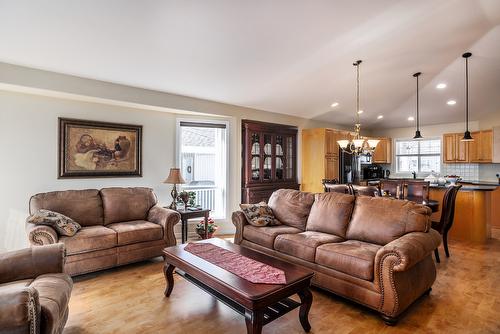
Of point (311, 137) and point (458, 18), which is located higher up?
point (458, 18)

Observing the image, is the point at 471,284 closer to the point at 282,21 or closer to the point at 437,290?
the point at 437,290

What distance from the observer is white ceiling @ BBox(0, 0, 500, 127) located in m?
2.82

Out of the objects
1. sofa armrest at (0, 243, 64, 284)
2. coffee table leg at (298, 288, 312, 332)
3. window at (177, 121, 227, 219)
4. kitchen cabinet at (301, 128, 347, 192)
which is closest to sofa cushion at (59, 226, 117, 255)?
sofa armrest at (0, 243, 64, 284)

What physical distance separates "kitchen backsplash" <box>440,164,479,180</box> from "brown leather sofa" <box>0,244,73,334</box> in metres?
8.40

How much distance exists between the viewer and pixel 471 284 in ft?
10.4

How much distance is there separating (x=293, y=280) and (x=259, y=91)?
3536 mm

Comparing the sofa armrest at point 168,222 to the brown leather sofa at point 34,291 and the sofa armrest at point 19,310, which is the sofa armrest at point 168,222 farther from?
the sofa armrest at point 19,310

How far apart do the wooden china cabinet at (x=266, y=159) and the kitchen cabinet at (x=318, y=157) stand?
24cm

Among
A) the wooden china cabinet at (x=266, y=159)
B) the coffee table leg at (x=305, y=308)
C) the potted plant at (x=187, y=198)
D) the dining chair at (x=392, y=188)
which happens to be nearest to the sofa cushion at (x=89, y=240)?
the potted plant at (x=187, y=198)

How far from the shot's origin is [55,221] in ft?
10.6

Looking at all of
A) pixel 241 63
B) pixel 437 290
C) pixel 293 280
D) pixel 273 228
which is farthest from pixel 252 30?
pixel 437 290

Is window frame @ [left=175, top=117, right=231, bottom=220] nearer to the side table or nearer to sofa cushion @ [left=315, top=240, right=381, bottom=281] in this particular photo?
→ the side table

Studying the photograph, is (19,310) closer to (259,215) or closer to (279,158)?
(259,215)

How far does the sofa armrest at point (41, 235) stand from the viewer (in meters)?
3.00
